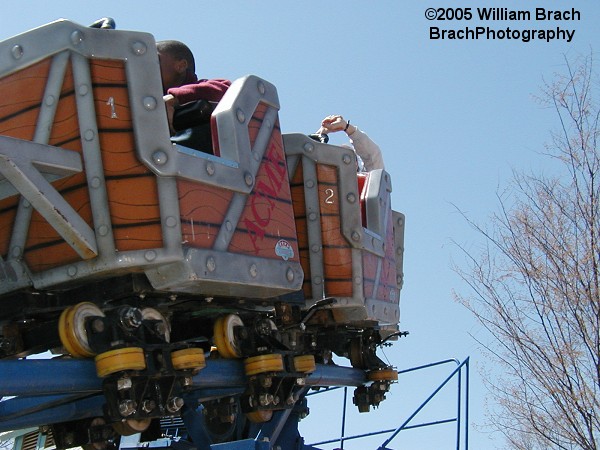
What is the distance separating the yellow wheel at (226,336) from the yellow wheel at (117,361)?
83cm

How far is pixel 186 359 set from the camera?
478 centimetres

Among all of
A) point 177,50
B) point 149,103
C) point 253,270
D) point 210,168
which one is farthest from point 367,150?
point 149,103

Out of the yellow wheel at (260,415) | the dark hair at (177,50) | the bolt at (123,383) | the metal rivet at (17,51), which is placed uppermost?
the dark hair at (177,50)

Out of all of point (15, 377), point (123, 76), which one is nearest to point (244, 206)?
point (123, 76)

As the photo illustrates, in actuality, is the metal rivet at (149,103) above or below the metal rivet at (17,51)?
below

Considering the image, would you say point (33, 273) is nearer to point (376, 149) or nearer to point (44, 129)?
point (44, 129)

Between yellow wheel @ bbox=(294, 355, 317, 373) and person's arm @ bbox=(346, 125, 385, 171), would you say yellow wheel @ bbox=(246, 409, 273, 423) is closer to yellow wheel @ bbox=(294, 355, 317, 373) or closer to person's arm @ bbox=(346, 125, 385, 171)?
yellow wheel @ bbox=(294, 355, 317, 373)

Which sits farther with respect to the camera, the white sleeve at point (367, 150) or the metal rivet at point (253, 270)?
the white sleeve at point (367, 150)

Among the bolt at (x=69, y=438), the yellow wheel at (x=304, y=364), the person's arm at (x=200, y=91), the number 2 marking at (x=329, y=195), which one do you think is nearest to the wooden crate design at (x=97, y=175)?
the person's arm at (x=200, y=91)

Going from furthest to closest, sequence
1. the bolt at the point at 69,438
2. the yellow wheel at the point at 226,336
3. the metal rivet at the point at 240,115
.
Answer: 1. the bolt at the point at 69,438
2. the yellow wheel at the point at 226,336
3. the metal rivet at the point at 240,115

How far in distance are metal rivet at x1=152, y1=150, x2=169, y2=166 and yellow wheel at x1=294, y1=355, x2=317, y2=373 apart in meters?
1.56

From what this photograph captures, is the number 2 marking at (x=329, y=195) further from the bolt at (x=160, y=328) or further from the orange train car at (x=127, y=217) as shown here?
the bolt at (x=160, y=328)

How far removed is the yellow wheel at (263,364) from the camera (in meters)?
5.39

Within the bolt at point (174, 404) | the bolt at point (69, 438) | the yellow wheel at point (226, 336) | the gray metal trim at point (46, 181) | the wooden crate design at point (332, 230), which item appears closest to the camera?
the gray metal trim at point (46, 181)
